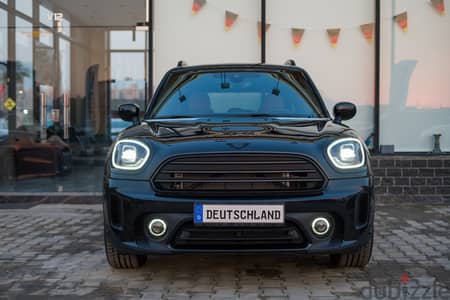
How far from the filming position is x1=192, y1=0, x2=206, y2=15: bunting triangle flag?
27.5 ft

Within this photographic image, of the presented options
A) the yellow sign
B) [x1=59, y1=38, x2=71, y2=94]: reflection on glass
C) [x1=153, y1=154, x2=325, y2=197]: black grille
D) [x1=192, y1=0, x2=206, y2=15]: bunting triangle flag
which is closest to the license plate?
[x1=153, y1=154, x2=325, y2=197]: black grille

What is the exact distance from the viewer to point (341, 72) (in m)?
8.30

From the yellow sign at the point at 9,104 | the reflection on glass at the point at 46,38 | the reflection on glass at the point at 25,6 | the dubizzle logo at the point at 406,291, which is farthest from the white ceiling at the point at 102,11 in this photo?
the dubizzle logo at the point at 406,291

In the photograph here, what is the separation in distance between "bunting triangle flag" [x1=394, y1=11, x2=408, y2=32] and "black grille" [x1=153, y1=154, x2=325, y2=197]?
5.63 m

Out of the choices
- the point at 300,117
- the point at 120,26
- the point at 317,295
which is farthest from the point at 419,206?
the point at 120,26

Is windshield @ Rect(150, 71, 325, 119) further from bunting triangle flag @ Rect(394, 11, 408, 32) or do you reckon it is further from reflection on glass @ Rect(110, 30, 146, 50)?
bunting triangle flag @ Rect(394, 11, 408, 32)

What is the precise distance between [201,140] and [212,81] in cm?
147

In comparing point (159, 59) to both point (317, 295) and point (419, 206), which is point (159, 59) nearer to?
point (419, 206)

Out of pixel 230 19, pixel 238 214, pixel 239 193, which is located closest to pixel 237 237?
pixel 238 214

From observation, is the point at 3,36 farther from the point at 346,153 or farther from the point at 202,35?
the point at 346,153

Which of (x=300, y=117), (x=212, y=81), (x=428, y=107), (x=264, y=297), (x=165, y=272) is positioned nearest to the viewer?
(x=264, y=297)

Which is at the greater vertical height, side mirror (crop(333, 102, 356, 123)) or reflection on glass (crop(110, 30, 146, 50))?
reflection on glass (crop(110, 30, 146, 50))

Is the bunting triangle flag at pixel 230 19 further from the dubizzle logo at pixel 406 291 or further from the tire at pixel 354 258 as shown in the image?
the dubizzle logo at pixel 406 291

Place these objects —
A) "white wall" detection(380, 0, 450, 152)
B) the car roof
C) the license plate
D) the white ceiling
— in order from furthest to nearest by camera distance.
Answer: the white ceiling < "white wall" detection(380, 0, 450, 152) < the car roof < the license plate
